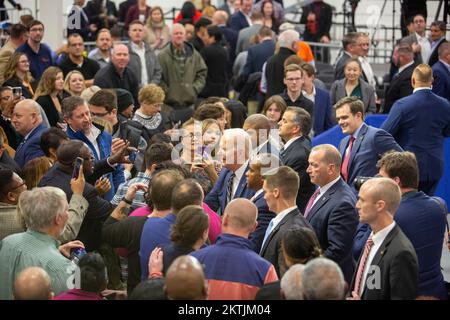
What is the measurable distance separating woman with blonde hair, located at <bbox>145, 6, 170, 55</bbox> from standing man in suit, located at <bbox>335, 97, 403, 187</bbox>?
5.87m

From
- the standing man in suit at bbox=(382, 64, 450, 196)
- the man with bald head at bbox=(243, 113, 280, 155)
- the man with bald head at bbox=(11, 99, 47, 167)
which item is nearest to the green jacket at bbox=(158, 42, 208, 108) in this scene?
the standing man in suit at bbox=(382, 64, 450, 196)

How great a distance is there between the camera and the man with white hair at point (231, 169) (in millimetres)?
7348

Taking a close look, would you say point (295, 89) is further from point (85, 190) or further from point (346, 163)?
point (85, 190)

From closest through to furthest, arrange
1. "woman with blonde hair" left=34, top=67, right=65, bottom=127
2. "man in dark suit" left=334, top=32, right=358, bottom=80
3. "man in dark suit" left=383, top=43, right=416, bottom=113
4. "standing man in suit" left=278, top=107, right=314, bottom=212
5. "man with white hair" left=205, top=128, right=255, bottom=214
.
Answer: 1. "man with white hair" left=205, top=128, right=255, bottom=214
2. "standing man in suit" left=278, top=107, right=314, bottom=212
3. "woman with blonde hair" left=34, top=67, right=65, bottom=127
4. "man in dark suit" left=383, top=43, right=416, bottom=113
5. "man in dark suit" left=334, top=32, right=358, bottom=80

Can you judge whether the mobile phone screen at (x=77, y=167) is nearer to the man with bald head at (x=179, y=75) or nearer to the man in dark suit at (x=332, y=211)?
the man in dark suit at (x=332, y=211)

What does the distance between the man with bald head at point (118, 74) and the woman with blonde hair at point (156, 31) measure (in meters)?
2.46

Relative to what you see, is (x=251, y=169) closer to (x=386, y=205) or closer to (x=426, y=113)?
→ (x=386, y=205)

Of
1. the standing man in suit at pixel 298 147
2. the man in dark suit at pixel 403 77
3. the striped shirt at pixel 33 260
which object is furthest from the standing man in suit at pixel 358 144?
the man in dark suit at pixel 403 77

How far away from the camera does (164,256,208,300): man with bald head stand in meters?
4.71

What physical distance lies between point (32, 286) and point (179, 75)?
26.2 feet

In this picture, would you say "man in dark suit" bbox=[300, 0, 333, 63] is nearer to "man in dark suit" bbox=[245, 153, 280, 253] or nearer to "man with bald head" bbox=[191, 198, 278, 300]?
"man in dark suit" bbox=[245, 153, 280, 253]

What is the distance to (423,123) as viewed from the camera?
9.47 metres

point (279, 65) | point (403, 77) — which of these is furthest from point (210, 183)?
point (403, 77)
